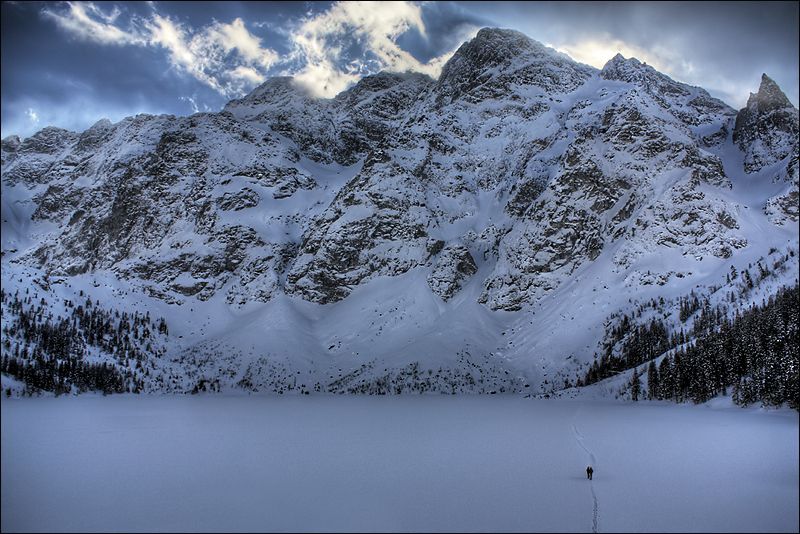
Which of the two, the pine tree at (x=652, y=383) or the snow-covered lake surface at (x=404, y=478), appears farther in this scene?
the pine tree at (x=652, y=383)

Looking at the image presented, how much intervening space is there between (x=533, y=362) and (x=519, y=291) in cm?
3845

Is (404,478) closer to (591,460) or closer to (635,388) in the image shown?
(591,460)

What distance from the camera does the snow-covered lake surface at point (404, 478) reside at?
80.2ft

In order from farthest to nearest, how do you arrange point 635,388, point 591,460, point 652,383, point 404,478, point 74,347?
1. point 74,347
2. point 635,388
3. point 652,383
4. point 591,460
5. point 404,478

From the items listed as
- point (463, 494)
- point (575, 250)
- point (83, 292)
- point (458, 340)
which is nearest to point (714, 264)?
point (575, 250)

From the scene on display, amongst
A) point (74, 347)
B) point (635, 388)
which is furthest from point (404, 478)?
point (74, 347)

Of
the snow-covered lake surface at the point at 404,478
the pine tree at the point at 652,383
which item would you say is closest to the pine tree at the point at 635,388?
the pine tree at the point at 652,383

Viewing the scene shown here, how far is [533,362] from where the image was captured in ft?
516

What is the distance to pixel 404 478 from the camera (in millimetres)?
33812

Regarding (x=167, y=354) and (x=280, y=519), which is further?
(x=167, y=354)

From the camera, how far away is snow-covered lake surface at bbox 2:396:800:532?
962 inches

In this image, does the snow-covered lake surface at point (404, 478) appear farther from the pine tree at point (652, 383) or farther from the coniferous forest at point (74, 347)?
the coniferous forest at point (74, 347)

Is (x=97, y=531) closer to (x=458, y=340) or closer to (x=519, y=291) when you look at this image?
(x=458, y=340)

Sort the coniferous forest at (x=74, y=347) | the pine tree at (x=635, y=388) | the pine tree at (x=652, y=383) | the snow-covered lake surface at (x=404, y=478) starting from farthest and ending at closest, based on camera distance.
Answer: the coniferous forest at (x=74, y=347) < the pine tree at (x=635, y=388) < the pine tree at (x=652, y=383) < the snow-covered lake surface at (x=404, y=478)
